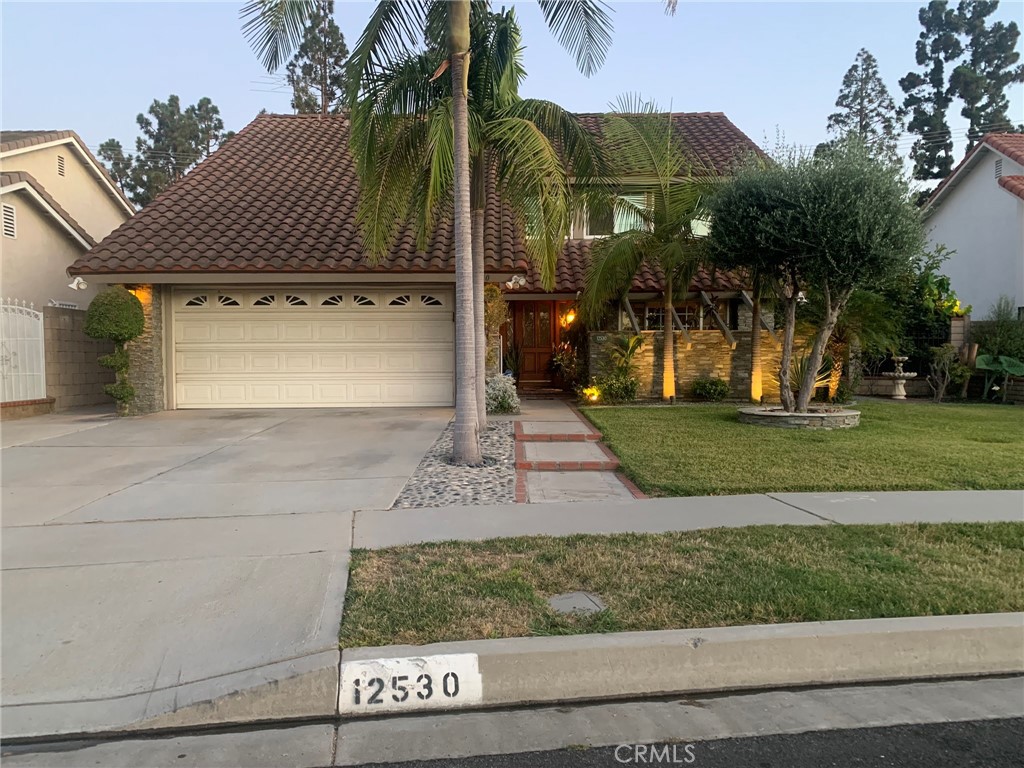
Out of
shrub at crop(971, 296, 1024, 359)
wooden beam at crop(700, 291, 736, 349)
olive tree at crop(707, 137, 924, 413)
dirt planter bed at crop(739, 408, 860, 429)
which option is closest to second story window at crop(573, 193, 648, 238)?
olive tree at crop(707, 137, 924, 413)

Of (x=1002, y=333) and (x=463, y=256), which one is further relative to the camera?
(x=1002, y=333)

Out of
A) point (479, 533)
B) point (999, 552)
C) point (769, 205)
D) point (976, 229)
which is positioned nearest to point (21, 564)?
point (479, 533)

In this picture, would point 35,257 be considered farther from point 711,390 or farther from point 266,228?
point 711,390

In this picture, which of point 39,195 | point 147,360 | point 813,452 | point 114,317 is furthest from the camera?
point 39,195

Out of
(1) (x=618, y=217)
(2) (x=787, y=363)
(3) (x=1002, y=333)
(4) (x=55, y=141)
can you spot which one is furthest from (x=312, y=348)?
(3) (x=1002, y=333)

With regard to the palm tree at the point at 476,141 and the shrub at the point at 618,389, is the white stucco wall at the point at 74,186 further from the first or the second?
the shrub at the point at 618,389

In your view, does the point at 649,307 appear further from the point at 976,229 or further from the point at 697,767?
the point at 697,767

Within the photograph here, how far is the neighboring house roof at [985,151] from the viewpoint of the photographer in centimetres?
1823

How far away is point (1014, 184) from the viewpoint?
1742 cm

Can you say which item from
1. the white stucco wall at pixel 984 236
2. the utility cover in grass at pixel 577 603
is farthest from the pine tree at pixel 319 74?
the utility cover in grass at pixel 577 603

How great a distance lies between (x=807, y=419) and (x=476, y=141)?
6766 mm

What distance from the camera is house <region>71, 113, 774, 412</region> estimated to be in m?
12.8

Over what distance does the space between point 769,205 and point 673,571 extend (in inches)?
294

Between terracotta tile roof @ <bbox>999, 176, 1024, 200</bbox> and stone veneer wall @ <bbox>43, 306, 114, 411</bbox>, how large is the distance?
22248 mm
